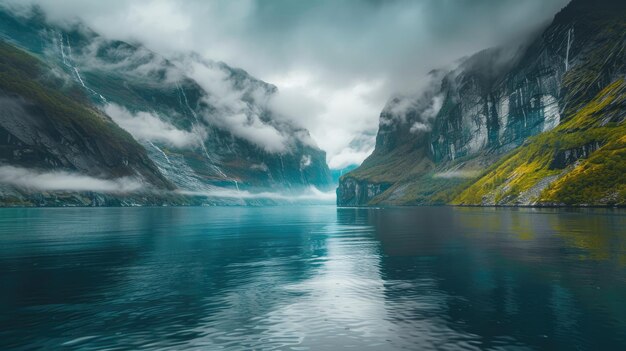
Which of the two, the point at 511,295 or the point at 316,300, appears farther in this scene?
the point at 316,300

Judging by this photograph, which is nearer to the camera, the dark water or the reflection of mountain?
the dark water

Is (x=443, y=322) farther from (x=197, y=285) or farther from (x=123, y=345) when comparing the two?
(x=197, y=285)

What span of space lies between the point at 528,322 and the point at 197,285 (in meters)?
28.5

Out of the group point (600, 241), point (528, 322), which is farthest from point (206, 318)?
point (600, 241)

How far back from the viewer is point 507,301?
101ft

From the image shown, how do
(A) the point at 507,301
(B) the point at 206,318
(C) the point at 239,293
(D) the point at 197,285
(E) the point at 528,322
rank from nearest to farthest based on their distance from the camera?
1. (E) the point at 528,322
2. (B) the point at 206,318
3. (A) the point at 507,301
4. (C) the point at 239,293
5. (D) the point at 197,285

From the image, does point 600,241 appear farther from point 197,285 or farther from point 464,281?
point 197,285

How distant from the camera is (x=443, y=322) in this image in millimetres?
25969

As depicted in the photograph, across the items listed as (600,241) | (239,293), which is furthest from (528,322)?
(600,241)

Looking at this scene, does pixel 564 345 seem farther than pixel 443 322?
No

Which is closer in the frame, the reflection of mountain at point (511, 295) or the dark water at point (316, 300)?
the dark water at point (316, 300)

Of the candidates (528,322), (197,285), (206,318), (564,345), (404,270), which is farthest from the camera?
(404,270)

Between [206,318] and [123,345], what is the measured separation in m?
6.28

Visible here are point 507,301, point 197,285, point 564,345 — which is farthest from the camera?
point 197,285
